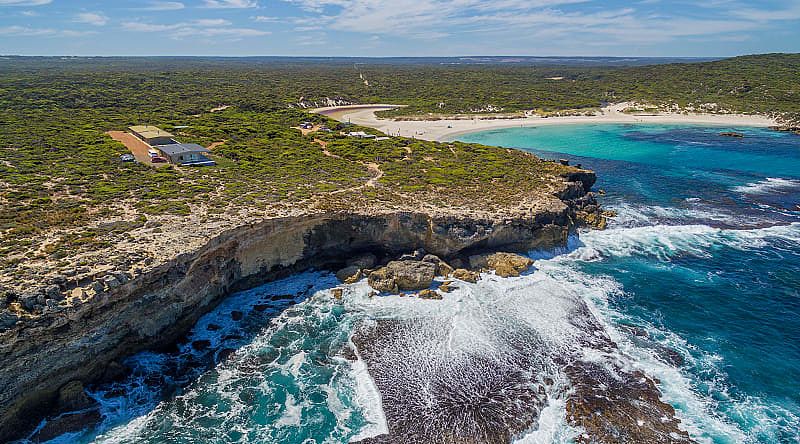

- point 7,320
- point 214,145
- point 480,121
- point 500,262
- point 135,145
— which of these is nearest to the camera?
point 7,320

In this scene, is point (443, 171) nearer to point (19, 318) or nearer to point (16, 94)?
point (19, 318)

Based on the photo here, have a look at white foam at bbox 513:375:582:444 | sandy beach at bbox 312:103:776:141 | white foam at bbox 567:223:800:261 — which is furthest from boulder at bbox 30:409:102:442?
sandy beach at bbox 312:103:776:141

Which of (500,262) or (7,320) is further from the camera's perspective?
(500,262)

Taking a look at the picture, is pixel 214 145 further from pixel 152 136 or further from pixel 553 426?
pixel 553 426

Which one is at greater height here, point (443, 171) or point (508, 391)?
point (443, 171)

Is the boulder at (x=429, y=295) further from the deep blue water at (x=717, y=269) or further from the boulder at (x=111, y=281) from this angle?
the boulder at (x=111, y=281)

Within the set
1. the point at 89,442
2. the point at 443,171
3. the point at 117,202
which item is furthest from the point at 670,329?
the point at 117,202

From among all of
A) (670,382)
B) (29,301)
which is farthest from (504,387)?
(29,301)
